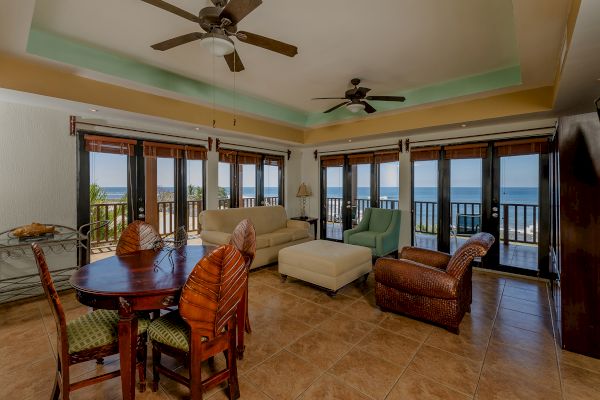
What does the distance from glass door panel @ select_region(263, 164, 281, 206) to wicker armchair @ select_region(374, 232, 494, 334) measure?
3933mm

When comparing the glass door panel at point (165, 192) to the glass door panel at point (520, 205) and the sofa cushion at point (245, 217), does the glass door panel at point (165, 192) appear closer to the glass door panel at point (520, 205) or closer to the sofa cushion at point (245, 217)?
the sofa cushion at point (245, 217)

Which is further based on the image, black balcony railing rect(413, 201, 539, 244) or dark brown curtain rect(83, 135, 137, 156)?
black balcony railing rect(413, 201, 539, 244)

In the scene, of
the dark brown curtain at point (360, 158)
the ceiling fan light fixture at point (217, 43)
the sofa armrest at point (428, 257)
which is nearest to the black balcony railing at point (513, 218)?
the dark brown curtain at point (360, 158)

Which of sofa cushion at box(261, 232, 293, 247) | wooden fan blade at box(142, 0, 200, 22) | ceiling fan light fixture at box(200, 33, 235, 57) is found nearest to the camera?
wooden fan blade at box(142, 0, 200, 22)

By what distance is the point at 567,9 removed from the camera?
1.86 metres

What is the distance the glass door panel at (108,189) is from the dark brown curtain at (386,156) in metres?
4.48

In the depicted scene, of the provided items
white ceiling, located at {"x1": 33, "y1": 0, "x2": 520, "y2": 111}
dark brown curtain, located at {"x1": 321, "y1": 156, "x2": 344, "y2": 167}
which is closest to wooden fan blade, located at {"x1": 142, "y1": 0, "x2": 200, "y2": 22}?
white ceiling, located at {"x1": 33, "y1": 0, "x2": 520, "y2": 111}

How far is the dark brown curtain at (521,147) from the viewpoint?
13.1 feet

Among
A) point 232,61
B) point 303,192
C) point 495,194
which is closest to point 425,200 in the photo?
point 495,194

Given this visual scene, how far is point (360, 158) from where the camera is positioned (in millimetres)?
5949

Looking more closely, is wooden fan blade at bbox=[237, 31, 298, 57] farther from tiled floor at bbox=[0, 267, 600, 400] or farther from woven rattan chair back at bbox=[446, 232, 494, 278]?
tiled floor at bbox=[0, 267, 600, 400]

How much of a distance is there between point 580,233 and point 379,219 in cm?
316

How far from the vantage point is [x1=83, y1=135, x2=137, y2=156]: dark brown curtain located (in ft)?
12.7

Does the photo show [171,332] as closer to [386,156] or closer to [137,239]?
[137,239]
